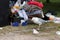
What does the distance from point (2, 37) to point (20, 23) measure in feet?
5.03

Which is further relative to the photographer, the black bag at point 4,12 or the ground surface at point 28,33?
the black bag at point 4,12

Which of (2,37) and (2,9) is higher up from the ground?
(2,9)

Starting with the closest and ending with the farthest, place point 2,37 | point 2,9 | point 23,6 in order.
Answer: point 2,37 < point 2,9 < point 23,6

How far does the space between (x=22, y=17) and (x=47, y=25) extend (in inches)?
36.6

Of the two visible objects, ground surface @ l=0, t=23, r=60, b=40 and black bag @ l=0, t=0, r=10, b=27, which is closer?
ground surface @ l=0, t=23, r=60, b=40

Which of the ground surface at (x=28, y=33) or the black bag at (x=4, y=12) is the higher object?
the black bag at (x=4, y=12)

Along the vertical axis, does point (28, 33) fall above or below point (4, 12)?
below

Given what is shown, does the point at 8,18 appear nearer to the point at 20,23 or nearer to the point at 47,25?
the point at 20,23

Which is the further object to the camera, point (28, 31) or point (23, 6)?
point (23, 6)

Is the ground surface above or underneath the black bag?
underneath

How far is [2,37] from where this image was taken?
240 inches

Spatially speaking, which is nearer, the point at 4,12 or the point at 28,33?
the point at 28,33

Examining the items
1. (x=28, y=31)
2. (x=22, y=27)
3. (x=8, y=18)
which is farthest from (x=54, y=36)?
(x=8, y=18)

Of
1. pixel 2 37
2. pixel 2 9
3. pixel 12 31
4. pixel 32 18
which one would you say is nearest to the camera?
pixel 2 37
